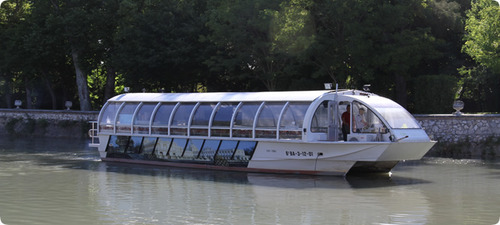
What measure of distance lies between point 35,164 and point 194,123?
6649 mm

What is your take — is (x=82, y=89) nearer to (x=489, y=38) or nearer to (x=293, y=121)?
(x=489, y=38)

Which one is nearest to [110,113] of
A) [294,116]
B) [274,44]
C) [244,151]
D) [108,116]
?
[108,116]

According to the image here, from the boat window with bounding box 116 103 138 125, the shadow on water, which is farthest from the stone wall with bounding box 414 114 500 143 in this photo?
the boat window with bounding box 116 103 138 125

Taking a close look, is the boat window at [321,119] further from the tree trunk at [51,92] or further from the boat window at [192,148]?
the tree trunk at [51,92]

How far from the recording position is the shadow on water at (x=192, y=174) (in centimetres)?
2284

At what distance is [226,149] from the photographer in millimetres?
26438

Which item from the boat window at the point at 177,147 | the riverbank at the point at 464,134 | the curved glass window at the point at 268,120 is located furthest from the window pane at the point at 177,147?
the riverbank at the point at 464,134

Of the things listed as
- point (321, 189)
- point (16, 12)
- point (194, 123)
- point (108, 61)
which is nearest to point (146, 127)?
point (194, 123)

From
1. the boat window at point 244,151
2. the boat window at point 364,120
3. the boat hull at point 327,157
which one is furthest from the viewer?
the boat window at point 244,151

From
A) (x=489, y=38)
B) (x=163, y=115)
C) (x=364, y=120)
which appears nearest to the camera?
(x=364, y=120)

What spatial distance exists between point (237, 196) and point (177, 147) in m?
8.33

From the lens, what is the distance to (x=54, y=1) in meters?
55.6

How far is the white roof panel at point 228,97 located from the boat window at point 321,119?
0.40 meters

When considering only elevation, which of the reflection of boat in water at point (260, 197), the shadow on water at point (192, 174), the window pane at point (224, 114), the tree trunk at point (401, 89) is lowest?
the reflection of boat in water at point (260, 197)
